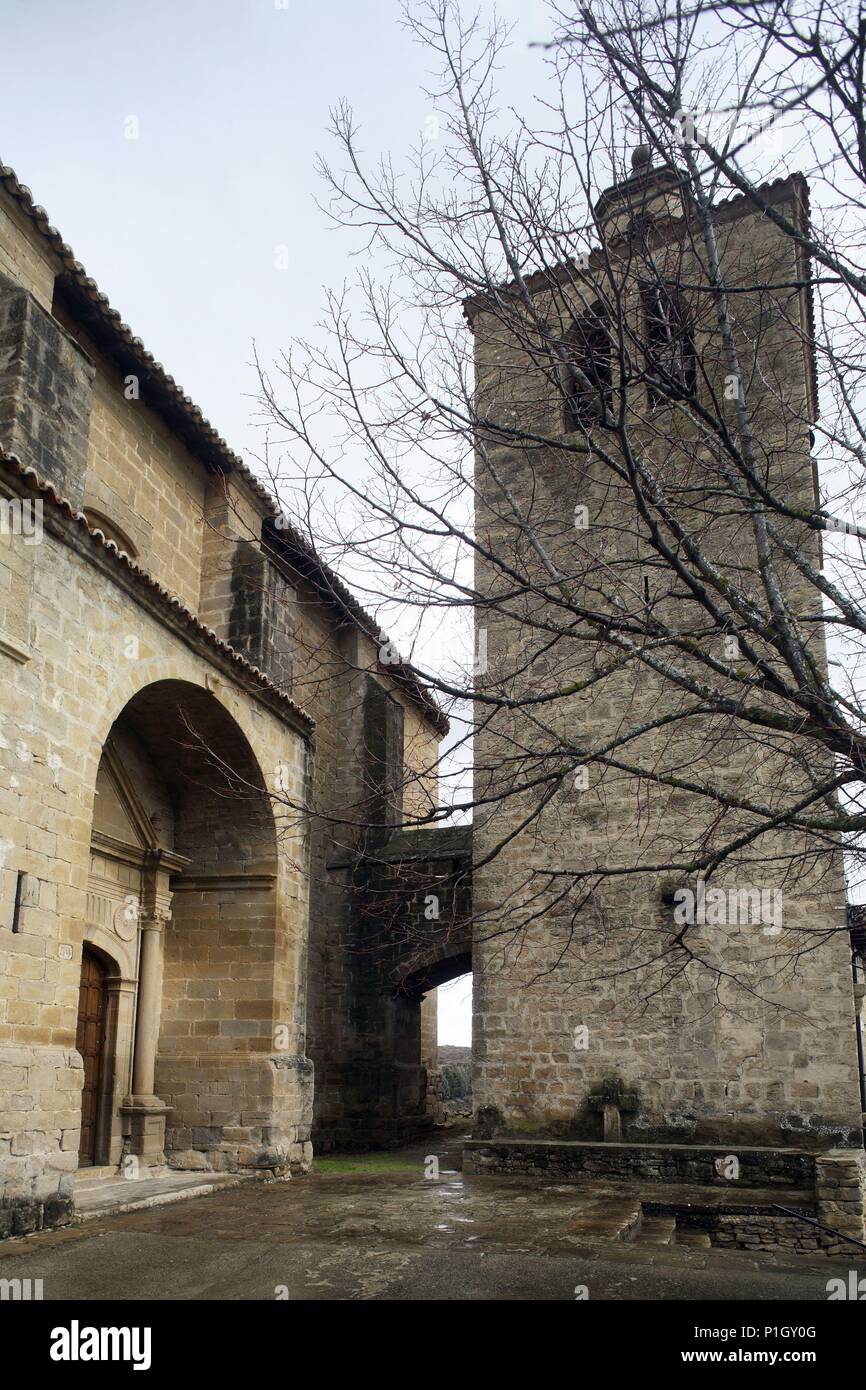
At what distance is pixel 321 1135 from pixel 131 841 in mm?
6227

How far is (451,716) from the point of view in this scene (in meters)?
5.70

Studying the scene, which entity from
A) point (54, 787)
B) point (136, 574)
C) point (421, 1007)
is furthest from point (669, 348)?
point (421, 1007)

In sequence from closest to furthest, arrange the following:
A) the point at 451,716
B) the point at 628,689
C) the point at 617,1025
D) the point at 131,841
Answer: the point at 451,716 → the point at 131,841 → the point at 617,1025 → the point at 628,689

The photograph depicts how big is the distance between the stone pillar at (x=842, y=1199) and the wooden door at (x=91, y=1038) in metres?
6.24

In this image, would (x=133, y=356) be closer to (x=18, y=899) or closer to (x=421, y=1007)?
(x=18, y=899)

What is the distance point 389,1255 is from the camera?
611 centimetres

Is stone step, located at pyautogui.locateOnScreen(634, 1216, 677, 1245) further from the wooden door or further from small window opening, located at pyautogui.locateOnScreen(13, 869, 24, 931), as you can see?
the wooden door

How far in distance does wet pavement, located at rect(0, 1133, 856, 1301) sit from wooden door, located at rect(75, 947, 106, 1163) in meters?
1.50

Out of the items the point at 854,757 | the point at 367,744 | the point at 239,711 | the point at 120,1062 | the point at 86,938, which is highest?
the point at 367,744

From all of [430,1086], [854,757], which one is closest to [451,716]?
[854,757]

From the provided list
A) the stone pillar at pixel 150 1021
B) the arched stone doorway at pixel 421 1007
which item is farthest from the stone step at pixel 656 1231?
the arched stone doorway at pixel 421 1007

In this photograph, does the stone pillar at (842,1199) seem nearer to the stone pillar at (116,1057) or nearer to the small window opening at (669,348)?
the stone pillar at (116,1057)

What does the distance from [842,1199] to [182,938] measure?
250 inches

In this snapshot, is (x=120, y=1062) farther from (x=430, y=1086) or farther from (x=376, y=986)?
(x=430, y=1086)
